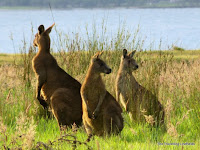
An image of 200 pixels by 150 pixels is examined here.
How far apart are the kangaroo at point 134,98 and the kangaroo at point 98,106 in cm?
77

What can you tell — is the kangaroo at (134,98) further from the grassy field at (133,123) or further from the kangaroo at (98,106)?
the kangaroo at (98,106)

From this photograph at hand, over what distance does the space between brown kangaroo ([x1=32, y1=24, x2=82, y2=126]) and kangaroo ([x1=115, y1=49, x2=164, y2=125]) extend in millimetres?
1009

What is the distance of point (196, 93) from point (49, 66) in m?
2.48

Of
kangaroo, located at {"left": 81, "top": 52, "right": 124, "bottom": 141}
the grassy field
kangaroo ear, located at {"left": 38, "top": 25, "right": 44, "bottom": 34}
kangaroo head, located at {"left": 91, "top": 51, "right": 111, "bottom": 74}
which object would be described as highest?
kangaroo ear, located at {"left": 38, "top": 25, "right": 44, "bottom": 34}

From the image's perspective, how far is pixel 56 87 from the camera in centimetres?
636

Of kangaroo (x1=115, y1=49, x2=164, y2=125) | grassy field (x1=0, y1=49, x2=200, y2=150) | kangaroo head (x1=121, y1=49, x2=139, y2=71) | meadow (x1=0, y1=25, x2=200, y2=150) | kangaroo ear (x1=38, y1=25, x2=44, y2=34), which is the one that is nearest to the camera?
meadow (x1=0, y1=25, x2=200, y2=150)

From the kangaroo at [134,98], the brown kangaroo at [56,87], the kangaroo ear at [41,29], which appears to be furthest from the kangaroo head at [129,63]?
the kangaroo ear at [41,29]

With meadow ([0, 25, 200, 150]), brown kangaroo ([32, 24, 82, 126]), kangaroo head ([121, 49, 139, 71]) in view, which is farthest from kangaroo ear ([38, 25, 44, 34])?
kangaroo head ([121, 49, 139, 71])

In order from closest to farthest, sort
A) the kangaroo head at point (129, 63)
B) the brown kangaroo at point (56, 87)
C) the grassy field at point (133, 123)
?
the grassy field at point (133, 123)
the brown kangaroo at point (56, 87)
the kangaroo head at point (129, 63)

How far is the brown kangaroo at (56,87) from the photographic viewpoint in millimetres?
6031

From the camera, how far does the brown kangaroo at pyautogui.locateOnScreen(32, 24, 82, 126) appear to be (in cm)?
603

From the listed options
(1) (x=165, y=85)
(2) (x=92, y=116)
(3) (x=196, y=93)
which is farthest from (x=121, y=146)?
(1) (x=165, y=85)

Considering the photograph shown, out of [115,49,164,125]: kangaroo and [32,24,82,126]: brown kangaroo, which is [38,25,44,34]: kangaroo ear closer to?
[32,24,82,126]: brown kangaroo

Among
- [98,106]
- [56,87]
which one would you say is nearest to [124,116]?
[98,106]
